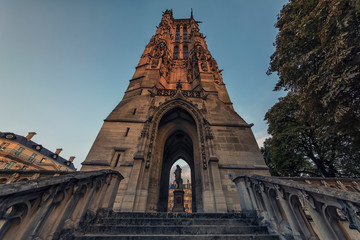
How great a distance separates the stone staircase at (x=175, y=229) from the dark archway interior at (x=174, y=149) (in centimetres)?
747

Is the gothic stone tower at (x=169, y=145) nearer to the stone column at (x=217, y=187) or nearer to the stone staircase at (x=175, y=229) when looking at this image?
the stone column at (x=217, y=187)

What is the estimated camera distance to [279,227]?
8.45 ft

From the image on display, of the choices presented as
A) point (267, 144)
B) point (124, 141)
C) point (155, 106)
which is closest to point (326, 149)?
point (267, 144)

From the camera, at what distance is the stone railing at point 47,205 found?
149 centimetres

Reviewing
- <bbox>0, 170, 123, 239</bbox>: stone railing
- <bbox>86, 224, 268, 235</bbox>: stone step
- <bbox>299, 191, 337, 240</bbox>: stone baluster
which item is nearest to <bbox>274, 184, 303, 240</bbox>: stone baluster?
<bbox>299, 191, 337, 240</bbox>: stone baluster

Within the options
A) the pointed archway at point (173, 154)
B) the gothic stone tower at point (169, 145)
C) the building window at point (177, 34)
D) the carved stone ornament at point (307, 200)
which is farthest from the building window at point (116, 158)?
the building window at point (177, 34)

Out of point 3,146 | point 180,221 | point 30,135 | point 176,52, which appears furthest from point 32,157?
point 180,221

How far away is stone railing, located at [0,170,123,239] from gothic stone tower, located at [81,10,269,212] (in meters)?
3.69

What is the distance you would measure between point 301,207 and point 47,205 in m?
3.98

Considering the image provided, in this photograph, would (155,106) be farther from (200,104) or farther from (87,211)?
(87,211)

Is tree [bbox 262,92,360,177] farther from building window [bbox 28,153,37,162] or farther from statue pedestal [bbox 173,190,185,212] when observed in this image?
building window [bbox 28,153,37,162]

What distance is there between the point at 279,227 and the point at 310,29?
20.5 ft

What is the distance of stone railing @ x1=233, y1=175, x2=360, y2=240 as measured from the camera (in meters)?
1.49

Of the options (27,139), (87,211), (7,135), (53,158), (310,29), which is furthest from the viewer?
(53,158)
